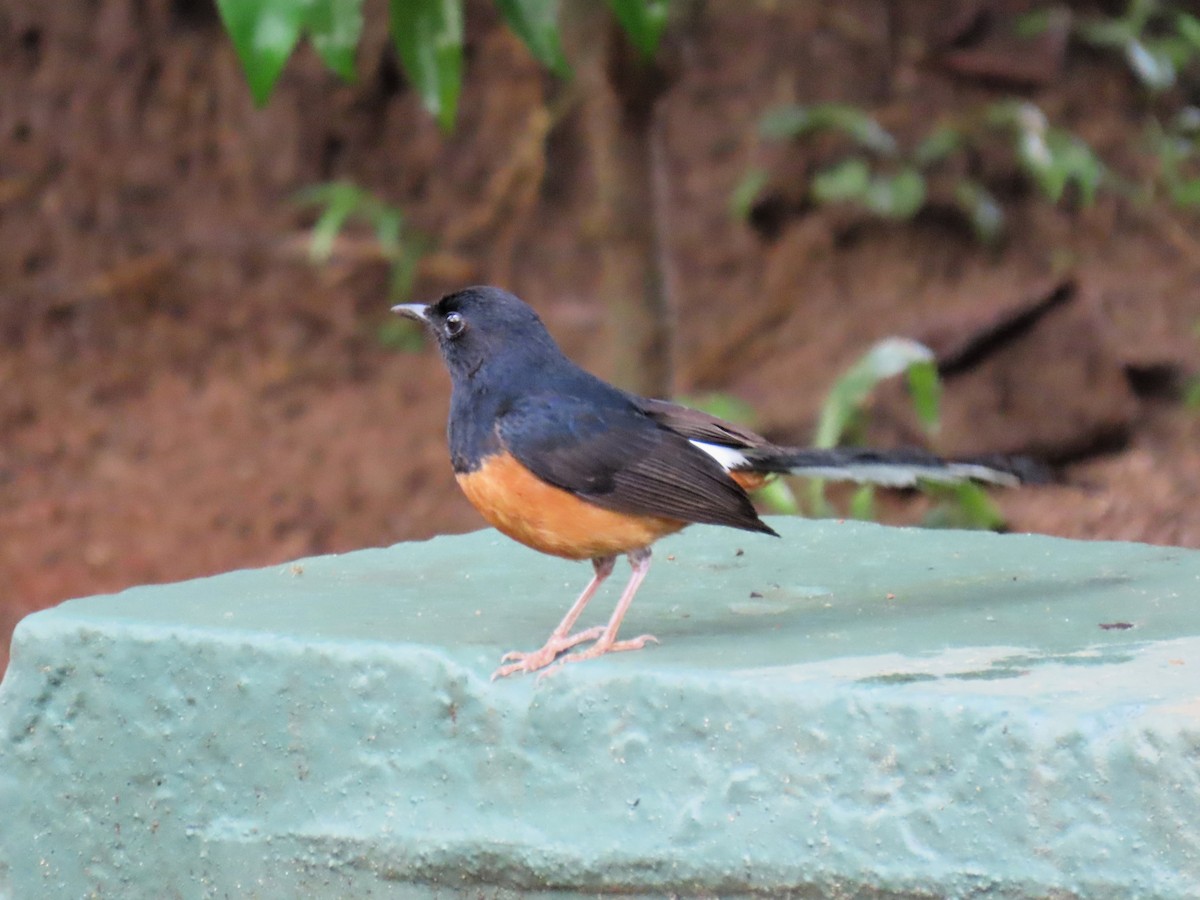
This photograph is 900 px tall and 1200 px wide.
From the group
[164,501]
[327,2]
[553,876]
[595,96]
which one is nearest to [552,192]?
[164,501]

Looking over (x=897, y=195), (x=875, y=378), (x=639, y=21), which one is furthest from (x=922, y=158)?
(x=639, y=21)

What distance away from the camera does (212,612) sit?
3.77 meters

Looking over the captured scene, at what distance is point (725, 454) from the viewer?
3764 millimetres

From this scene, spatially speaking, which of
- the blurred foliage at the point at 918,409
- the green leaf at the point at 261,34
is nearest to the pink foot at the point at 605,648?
the green leaf at the point at 261,34

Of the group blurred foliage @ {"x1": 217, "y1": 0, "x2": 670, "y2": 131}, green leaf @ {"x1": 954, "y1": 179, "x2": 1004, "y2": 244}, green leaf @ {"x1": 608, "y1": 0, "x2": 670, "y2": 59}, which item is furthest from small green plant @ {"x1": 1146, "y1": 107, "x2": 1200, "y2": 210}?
green leaf @ {"x1": 608, "y1": 0, "x2": 670, "y2": 59}

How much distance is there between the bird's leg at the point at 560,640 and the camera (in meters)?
3.34

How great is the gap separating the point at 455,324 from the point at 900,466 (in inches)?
40.2

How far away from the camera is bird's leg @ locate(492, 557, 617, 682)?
334cm

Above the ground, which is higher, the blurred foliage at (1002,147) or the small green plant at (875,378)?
the blurred foliage at (1002,147)

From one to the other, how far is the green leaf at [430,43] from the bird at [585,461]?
0.75 meters

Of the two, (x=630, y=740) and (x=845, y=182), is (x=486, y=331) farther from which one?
(x=845, y=182)

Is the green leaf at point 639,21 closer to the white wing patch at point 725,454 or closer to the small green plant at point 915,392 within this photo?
the white wing patch at point 725,454

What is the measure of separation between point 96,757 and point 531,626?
0.96 metres

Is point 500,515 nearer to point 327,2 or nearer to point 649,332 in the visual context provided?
point 327,2
